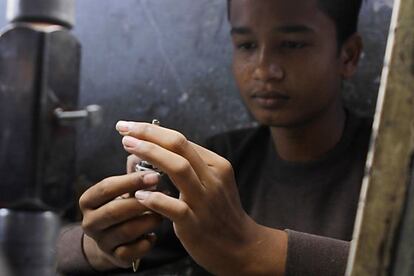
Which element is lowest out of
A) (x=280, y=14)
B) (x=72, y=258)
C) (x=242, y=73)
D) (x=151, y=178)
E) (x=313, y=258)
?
(x=72, y=258)

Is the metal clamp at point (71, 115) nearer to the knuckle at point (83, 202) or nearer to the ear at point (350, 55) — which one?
the knuckle at point (83, 202)

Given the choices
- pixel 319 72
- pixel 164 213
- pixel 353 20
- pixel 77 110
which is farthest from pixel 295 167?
pixel 77 110

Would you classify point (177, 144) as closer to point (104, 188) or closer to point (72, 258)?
point (104, 188)

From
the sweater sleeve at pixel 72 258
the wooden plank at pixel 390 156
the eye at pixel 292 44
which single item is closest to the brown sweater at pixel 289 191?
the sweater sleeve at pixel 72 258

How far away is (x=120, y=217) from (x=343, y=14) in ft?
1.82

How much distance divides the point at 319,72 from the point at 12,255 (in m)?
0.58

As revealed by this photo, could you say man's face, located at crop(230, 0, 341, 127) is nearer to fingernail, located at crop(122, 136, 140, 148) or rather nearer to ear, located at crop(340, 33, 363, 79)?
ear, located at crop(340, 33, 363, 79)

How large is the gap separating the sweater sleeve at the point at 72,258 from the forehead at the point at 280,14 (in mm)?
443

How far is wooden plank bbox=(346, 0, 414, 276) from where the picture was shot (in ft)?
1.48

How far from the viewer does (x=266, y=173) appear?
1.04 meters

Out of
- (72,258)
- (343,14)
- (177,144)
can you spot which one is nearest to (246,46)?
(343,14)

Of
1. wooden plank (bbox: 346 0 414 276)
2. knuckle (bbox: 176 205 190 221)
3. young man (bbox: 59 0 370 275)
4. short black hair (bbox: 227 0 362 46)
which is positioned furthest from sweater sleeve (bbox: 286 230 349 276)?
short black hair (bbox: 227 0 362 46)

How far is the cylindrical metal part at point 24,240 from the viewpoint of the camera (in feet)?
1.82

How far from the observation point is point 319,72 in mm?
933
